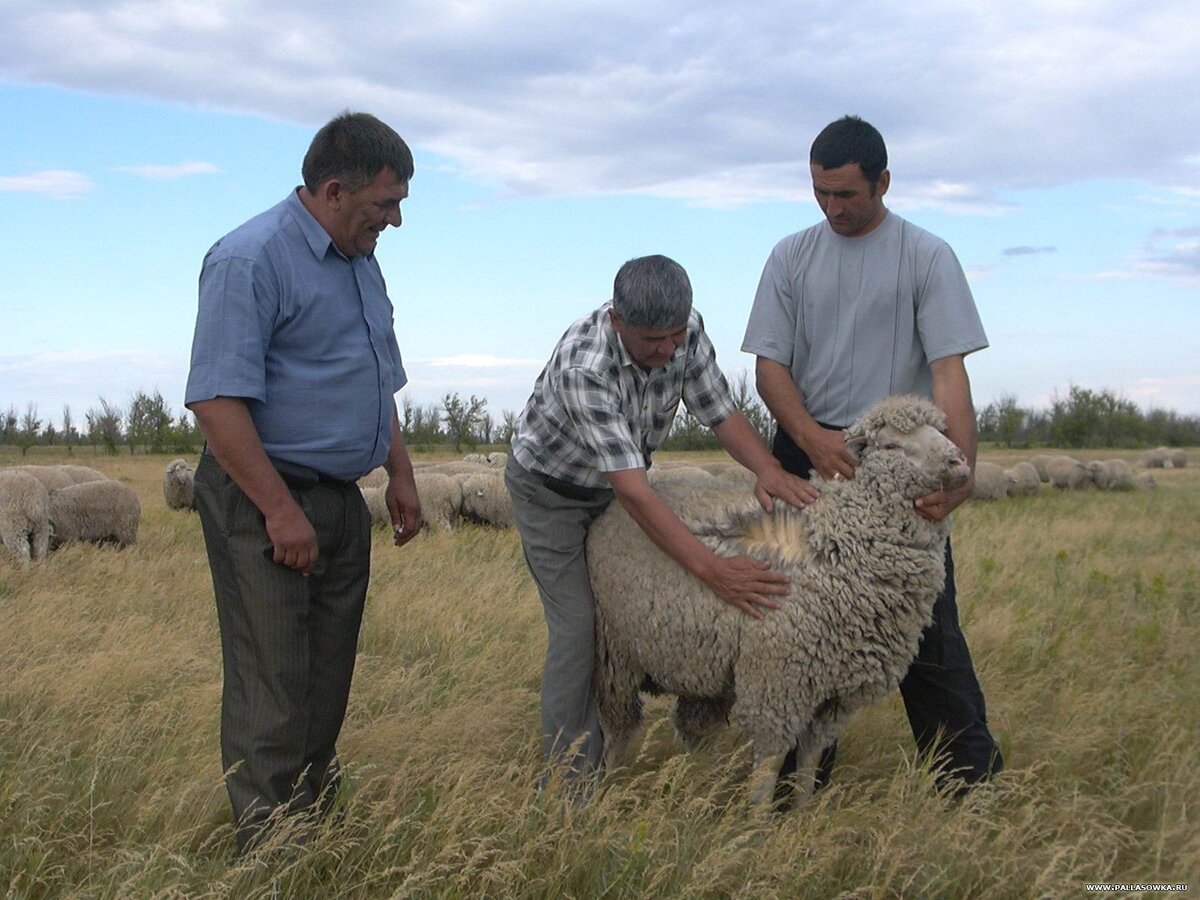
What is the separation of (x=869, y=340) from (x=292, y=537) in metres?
2.45

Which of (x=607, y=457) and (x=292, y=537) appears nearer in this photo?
(x=292, y=537)

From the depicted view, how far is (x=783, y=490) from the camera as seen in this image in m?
4.38

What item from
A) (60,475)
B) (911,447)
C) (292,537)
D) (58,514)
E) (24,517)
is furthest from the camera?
(60,475)

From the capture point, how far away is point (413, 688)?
Answer: 19.0ft

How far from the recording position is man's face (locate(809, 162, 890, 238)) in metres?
4.30

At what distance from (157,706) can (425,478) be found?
10005mm

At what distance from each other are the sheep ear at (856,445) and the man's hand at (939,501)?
286mm

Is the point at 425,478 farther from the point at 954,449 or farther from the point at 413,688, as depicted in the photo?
the point at 954,449

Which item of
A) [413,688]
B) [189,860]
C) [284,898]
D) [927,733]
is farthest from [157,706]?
[927,733]

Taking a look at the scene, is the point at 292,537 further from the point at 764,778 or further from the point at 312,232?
the point at 764,778

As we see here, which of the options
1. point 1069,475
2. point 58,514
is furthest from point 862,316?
point 1069,475

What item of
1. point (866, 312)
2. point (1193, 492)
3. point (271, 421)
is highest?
point (866, 312)

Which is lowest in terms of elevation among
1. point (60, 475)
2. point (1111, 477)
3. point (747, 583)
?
point (1111, 477)

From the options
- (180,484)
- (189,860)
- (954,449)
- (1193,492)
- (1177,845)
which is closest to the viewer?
(189,860)
